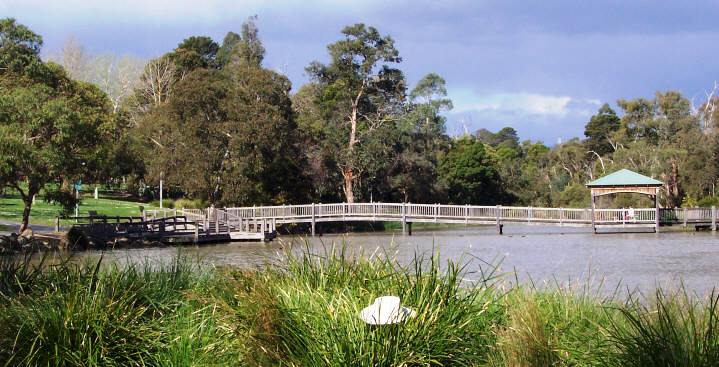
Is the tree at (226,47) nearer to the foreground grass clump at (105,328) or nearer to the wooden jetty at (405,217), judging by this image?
the wooden jetty at (405,217)

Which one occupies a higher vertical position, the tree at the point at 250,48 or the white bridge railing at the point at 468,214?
the tree at the point at 250,48

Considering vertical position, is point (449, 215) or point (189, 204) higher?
point (189, 204)

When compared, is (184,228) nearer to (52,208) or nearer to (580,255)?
(52,208)

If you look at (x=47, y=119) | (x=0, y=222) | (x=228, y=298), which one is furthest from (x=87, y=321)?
(x=0, y=222)

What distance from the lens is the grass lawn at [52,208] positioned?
40969mm

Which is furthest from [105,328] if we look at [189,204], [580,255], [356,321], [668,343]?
[189,204]

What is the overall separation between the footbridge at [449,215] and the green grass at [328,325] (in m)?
30.9

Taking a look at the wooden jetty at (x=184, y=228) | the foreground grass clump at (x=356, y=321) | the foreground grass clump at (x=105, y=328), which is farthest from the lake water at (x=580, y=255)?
the foreground grass clump at (x=356, y=321)

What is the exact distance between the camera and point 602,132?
3086 inches

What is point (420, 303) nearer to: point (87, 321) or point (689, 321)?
point (689, 321)

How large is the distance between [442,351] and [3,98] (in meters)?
26.7

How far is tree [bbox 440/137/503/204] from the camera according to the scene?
6334 centimetres

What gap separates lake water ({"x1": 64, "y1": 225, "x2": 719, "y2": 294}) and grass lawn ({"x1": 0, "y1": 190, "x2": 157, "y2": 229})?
1147cm

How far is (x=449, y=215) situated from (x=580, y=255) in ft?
52.6
